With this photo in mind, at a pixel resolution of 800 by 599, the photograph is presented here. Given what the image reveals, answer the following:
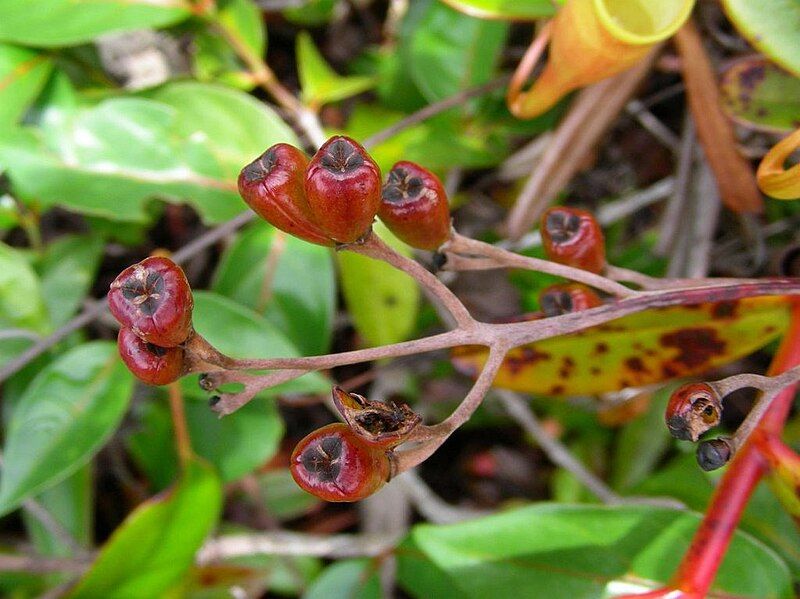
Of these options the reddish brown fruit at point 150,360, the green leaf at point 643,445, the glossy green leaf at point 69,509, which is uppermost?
the reddish brown fruit at point 150,360

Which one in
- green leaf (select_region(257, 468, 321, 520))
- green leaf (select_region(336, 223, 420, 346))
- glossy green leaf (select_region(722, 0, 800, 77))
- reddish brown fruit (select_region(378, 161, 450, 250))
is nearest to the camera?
reddish brown fruit (select_region(378, 161, 450, 250))

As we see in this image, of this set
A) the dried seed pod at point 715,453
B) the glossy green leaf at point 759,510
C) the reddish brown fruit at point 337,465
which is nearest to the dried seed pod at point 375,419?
the reddish brown fruit at point 337,465

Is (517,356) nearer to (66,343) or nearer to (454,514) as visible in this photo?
(454,514)

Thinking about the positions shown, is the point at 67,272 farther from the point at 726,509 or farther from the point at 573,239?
the point at 726,509

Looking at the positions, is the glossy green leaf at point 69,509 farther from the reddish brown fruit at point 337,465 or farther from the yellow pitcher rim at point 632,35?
the yellow pitcher rim at point 632,35

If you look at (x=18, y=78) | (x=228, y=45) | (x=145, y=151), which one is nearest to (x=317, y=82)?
(x=228, y=45)

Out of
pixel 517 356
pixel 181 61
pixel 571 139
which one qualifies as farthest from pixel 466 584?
pixel 181 61

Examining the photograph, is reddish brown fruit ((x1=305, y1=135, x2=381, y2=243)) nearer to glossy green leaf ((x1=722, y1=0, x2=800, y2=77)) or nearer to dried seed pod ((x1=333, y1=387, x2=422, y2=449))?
dried seed pod ((x1=333, y1=387, x2=422, y2=449))

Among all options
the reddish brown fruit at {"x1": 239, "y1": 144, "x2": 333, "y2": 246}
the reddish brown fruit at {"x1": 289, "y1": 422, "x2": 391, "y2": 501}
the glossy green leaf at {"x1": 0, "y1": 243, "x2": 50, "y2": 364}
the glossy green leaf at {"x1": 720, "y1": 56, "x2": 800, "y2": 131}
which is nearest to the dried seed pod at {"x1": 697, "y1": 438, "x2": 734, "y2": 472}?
the reddish brown fruit at {"x1": 289, "y1": 422, "x2": 391, "y2": 501}
